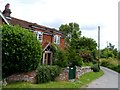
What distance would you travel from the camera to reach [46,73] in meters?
22.5

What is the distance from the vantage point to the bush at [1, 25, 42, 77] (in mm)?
19903

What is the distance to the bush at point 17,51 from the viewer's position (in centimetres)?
1990

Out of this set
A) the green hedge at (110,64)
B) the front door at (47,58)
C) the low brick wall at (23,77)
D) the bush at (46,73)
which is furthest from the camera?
the green hedge at (110,64)

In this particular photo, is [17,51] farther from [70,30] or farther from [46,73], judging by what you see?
[70,30]

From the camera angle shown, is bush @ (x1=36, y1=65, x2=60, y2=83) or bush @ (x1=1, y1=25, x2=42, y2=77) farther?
bush @ (x1=36, y1=65, x2=60, y2=83)

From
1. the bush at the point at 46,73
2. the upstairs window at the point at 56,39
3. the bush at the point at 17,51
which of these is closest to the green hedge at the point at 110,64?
the upstairs window at the point at 56,39

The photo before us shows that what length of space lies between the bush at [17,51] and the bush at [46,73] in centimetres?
101

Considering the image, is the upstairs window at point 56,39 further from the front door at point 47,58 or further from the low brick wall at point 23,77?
the low brick wall at point 23,77

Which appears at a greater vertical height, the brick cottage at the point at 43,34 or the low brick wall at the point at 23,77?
the brick cottage at the point at 43,34

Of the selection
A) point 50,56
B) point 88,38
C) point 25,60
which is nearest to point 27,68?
point 25,60

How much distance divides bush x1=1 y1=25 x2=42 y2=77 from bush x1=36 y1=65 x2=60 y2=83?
3.30 ft

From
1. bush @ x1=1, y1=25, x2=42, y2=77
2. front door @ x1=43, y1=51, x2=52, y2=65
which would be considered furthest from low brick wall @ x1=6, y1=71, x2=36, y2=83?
front door @ x1=43, y1=51, x2=52, y2=65

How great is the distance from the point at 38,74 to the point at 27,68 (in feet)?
4.27

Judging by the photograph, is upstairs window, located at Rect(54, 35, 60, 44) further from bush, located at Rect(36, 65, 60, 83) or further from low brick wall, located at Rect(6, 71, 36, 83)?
low brick wall, located at Rect(6, 71, 36, 83)
